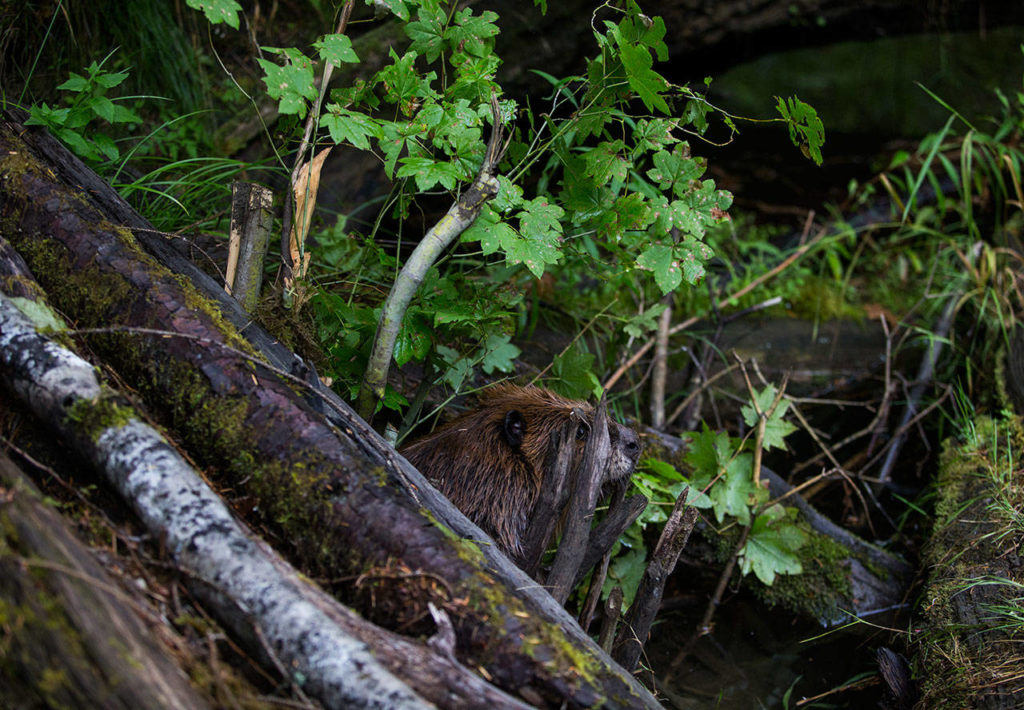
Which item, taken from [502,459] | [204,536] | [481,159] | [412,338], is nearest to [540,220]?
[481,159]

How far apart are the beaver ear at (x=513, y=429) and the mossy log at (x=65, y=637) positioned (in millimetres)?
1451

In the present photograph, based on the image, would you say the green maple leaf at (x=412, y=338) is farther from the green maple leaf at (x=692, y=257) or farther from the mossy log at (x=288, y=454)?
the green maple leaf at (x=692, y=257)

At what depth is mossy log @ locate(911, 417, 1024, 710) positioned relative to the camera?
7.93 ft

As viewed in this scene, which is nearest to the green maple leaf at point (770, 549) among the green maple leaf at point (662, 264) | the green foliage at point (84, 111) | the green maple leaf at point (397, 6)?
the green maple leaf at point (662, 264)

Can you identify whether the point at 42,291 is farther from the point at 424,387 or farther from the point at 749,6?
the point at 749,6

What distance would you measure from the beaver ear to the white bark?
1.16 m

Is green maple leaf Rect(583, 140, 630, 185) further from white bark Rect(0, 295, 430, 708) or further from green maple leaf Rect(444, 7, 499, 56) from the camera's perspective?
white bark Rect(0, 295, 430, 708)

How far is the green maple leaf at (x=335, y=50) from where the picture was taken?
2.25m

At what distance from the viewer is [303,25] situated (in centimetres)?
446

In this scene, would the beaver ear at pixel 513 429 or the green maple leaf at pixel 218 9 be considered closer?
the green maple leaf at pixel 218 9

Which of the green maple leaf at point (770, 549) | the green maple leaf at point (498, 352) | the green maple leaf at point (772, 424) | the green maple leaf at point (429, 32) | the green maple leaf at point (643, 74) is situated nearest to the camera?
the green maple leaf at point (643, 74)

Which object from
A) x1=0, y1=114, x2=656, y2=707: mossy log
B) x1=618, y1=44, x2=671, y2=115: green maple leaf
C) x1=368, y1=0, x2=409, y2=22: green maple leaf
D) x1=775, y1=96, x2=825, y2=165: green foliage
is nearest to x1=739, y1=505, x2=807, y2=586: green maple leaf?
x1=0, y1=114, x2=656, y2=707: mossy log

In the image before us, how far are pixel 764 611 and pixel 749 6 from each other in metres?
4.32

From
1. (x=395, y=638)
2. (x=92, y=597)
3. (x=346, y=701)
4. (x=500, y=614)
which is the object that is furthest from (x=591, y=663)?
(x=92, y=597)
